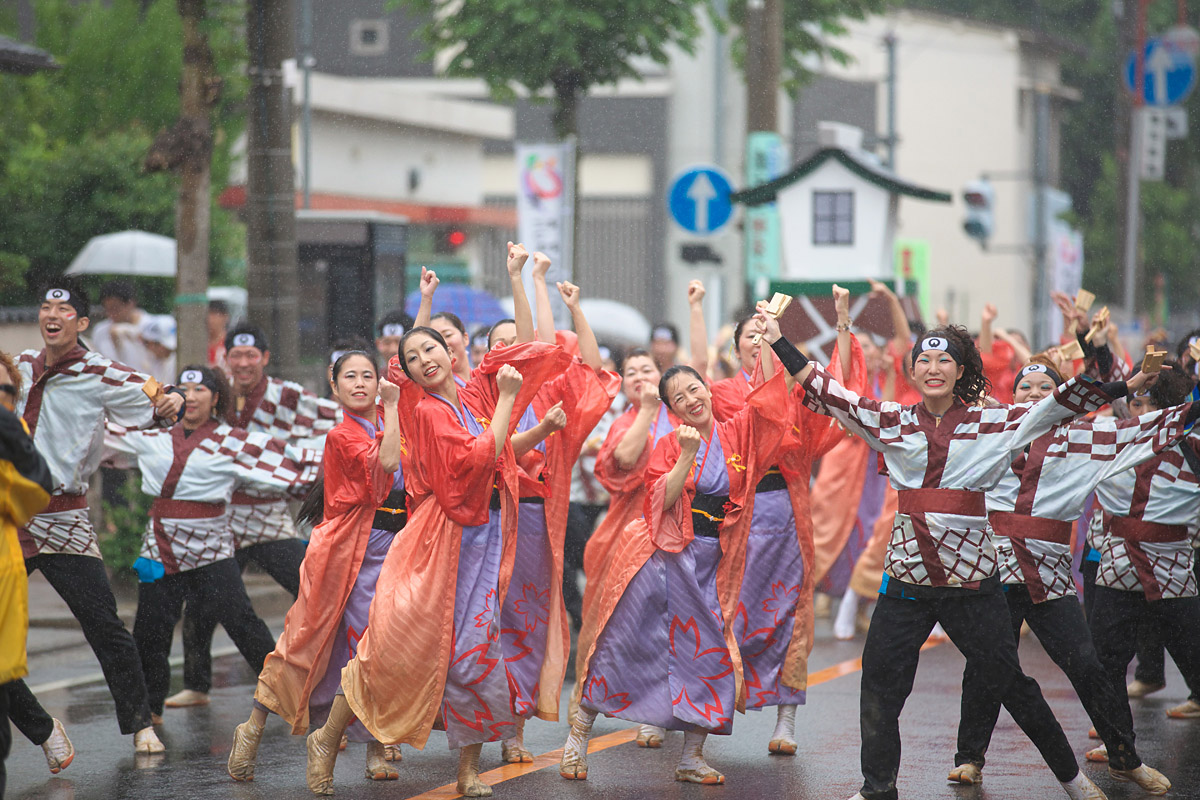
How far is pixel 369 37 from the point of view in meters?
35.6

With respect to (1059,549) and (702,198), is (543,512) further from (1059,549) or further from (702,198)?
(702,198)

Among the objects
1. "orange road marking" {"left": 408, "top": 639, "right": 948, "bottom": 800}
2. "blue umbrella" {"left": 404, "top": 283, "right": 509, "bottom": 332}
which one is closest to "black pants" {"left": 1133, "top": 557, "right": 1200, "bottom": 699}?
"orange road marking" {"left": 408, "top": 639, "right": 948, "bottom": 800}

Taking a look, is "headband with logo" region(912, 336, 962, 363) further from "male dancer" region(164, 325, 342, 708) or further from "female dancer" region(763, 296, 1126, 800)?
"male dancer" region(164, 325, 342, 708)

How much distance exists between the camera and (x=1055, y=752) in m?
5.51

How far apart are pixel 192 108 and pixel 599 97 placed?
23631 millimetres

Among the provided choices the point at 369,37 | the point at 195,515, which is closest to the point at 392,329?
the point at 195,515

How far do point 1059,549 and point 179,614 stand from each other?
399cm

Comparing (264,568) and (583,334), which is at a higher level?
(583,334)

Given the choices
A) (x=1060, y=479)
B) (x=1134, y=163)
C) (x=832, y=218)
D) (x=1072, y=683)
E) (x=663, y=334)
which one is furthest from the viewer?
(x=1134, y=163)

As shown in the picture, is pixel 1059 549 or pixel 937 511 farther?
pixel 1059 549

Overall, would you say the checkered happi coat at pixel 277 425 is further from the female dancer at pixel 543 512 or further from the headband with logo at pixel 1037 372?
the headband with logo at pixel 1037 372

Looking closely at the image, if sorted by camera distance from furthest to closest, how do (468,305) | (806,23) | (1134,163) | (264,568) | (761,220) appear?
(1134,163)
(468,305)
(806,23)
(761,220)
(264,568)

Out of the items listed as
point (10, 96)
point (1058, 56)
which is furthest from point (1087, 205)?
point (10, 96)

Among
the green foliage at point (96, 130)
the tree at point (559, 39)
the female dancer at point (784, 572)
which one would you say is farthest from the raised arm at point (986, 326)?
the green foliage at point (96, 130)
